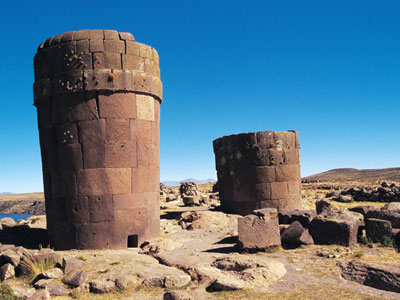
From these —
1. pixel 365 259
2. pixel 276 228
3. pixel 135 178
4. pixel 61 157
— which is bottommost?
pixel 365 259

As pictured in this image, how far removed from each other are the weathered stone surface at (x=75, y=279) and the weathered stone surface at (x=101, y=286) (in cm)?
21

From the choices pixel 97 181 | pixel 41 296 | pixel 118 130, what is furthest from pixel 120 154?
pixel 41 296

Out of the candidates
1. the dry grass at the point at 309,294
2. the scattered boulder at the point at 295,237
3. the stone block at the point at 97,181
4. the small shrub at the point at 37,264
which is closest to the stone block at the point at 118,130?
the stone block at the point at 97,181

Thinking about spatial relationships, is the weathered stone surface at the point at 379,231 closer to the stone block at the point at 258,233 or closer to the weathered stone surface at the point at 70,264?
the stone block at the point at 258,233

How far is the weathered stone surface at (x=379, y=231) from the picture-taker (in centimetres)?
826

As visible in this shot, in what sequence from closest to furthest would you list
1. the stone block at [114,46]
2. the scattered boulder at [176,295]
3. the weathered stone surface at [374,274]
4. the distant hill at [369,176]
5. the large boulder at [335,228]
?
the scattered boulder at [176,295], the weathered stone surface at [374,274], the large boulder at [335,228], the stone block at [114,46], the distant hill at [369,176]

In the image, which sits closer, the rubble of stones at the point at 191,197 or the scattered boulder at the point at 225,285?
the scattered boulder at the point at 225,285

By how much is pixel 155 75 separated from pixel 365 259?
6638 millimetres

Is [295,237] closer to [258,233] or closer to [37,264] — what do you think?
[258,233]

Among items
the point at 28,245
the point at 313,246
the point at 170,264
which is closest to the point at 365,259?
the point at 313,246

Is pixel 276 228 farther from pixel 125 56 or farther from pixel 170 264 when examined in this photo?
pixel 125 56

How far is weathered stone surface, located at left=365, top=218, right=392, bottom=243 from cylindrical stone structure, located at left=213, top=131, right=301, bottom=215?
4.80 m

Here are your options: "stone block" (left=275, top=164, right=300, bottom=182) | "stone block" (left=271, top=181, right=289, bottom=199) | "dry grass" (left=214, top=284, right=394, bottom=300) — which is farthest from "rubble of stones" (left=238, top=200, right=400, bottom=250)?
"stone block" (left=275, top=164, right=300, bottom=182)

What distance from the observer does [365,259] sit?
23.1 feet
